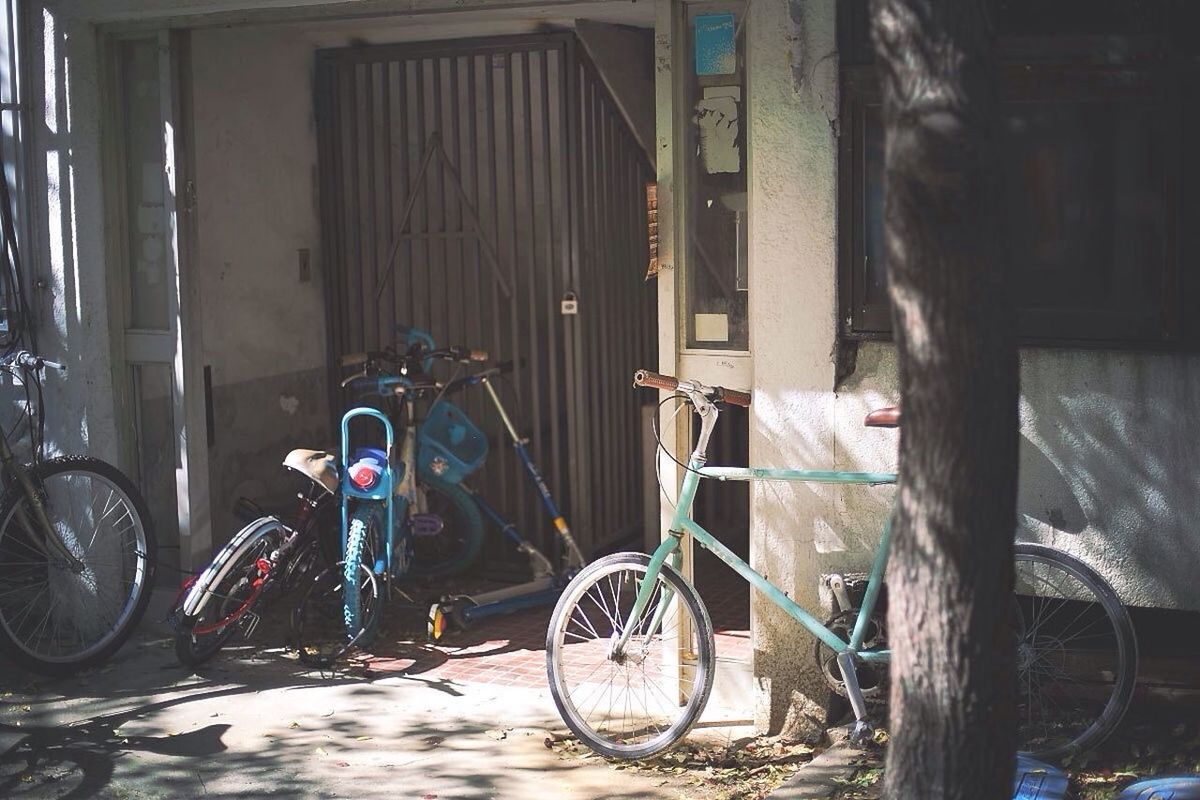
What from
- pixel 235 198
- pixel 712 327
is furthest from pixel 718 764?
pixel 235 198

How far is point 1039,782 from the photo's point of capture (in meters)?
4.86

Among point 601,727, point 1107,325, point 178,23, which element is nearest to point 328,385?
point 178,23

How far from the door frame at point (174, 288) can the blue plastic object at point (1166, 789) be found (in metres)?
4.87

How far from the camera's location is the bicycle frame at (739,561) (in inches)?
219

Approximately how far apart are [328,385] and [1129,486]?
5.12 meters

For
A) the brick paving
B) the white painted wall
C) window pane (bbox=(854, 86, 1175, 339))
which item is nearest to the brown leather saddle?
window pane (bbox=(854, 86, 1175, 339))

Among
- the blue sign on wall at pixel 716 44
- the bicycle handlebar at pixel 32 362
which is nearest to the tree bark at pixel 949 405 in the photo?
the blue sign on wall at pixel 716 44

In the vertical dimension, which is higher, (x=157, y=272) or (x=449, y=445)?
(x=157, y=272)

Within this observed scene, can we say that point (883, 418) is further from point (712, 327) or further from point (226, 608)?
point (226, 608)

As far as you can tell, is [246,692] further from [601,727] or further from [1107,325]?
[1107,325]

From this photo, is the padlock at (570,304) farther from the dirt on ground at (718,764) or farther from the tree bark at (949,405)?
the tree bark at (949,405)

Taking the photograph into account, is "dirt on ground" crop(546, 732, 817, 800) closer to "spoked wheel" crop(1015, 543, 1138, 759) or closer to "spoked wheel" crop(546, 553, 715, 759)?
"spoked wheel" crop(546, 553, 715, 759)

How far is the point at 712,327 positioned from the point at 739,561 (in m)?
1.07

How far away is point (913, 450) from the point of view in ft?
10.9
